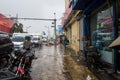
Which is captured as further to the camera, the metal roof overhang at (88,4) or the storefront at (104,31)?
the metal roof overhang at (88,4)

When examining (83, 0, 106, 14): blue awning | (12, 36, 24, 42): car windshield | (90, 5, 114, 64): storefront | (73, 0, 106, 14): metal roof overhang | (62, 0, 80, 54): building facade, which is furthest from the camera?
(12, 36, 24, 42): car windshield

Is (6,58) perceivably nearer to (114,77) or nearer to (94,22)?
(94,22)

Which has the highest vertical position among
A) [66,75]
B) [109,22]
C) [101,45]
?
[109,22]

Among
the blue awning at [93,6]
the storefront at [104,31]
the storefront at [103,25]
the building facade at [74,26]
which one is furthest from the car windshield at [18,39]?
the storefront at [104,31]

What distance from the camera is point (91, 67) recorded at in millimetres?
16469

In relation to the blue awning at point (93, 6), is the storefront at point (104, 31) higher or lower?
lower

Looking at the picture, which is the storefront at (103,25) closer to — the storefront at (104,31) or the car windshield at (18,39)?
the storefront at (104,31)

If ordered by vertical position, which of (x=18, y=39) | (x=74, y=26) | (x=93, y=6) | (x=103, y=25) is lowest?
(x=18, y=39)

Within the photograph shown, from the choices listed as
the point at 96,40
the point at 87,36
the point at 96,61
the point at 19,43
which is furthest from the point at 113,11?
the point at 19,43

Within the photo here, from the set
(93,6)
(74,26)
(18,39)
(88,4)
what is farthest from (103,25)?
(74,26)

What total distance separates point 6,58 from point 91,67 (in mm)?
7063

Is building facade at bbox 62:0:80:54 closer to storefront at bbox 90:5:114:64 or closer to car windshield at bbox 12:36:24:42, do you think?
car windshield at bbox 12:36:24:42

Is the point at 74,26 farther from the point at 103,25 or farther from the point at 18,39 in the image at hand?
the point at 103,25

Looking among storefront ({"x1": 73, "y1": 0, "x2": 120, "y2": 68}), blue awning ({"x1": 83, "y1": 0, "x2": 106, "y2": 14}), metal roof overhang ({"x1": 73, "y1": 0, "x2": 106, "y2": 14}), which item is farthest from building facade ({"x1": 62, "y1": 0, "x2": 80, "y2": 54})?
blue awning ({"x1": 83, "y1": 0, "x2": 106, "y2": 14})
